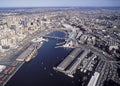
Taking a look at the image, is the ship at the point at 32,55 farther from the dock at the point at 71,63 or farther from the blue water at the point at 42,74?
the dock at the point at 71,63

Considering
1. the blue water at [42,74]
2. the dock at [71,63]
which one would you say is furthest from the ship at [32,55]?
the dock at [71,63]

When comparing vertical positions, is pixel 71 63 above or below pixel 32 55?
above

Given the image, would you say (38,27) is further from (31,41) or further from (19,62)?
(19,62)

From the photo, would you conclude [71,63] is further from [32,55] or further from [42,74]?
[32,55]

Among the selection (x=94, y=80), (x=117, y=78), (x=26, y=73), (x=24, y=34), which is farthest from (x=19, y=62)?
(x=24, y=34)

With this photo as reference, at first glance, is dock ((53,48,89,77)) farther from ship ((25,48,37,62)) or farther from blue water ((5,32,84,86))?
ship ((25,48,37,62))

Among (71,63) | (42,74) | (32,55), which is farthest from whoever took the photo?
(32,55)

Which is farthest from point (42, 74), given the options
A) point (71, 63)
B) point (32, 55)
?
point (32, 55)

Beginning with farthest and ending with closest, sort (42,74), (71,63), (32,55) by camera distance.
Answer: (32,55) < (71,63) < (42,74)
